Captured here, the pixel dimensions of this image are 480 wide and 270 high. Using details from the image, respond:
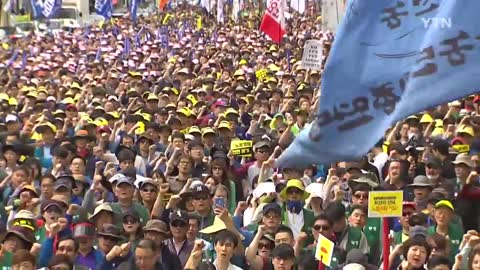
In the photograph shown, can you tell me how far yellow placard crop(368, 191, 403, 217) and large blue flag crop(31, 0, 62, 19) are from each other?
26.9 metres

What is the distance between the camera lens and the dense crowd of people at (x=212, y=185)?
26.6ft

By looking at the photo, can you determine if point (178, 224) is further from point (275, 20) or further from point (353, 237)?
point (275, 20)

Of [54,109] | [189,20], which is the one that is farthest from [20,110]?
[189,20]

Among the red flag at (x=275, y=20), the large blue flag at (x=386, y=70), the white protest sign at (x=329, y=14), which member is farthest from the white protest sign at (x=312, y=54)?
the white protest sign at (x=329, y=14)

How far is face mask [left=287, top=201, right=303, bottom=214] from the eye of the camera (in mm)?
9508

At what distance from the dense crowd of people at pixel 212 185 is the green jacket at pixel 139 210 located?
0.06 ft

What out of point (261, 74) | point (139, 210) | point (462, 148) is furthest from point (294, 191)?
point (261, 74)

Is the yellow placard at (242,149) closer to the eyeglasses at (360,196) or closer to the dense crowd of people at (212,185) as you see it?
the dense crowd of people at (212,185)

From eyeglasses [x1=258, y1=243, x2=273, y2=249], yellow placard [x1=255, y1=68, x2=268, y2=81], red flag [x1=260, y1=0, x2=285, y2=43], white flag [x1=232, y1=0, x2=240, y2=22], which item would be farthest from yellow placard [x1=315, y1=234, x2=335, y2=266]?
white flag [x1=232, y1=0, x2=240, y2=22]

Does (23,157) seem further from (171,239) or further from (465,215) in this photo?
(465,215)

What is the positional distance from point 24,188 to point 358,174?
293cm

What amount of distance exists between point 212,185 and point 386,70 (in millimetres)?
5210

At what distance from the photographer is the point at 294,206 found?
31.3 feet

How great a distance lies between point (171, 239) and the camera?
8.66 m
